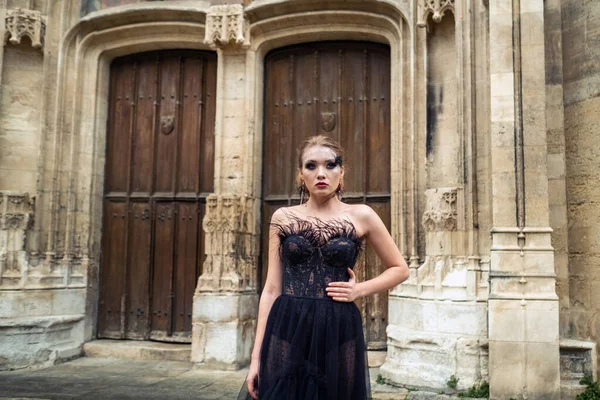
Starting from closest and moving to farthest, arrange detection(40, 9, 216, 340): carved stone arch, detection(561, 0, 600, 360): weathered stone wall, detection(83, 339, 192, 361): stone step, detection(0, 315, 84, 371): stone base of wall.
Result: 1. detection(561, 0, 600, 360): weathered stone wall
2. detection(0, 315, 84, 371): stone base of wall
3. detection(83, 339, 192, 361): stone step
4. detection(40, 9, 216, 340): carved stone arch

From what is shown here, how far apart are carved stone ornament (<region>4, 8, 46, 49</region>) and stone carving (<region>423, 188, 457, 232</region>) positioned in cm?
556

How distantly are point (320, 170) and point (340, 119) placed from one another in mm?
5373

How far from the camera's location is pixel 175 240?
27.9 feet

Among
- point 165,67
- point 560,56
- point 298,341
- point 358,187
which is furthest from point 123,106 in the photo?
point 298,341

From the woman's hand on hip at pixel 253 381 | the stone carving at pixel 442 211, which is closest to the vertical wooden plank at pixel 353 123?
the stone carving at pixel 442 211

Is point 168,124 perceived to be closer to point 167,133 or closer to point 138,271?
point 167,133

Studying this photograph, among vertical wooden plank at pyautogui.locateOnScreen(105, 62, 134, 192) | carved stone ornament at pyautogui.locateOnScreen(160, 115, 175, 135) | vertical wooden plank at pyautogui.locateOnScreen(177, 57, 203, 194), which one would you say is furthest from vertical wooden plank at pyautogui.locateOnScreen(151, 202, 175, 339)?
carved stone ornament at pyautogui.locateOnScreen(160, 115, 175, 135)

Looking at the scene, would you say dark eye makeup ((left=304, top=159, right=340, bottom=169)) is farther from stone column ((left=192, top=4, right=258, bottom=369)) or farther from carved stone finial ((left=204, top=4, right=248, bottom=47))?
carved stone finial ((left=204, top=4, right=248, bottom=47))

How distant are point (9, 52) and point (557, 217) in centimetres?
712

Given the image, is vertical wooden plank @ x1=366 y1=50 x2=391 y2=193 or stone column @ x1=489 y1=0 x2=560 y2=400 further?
vertical wooden plank @ x1=366 y1=50 x2=391 y2=193

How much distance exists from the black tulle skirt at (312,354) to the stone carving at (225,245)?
4976mm

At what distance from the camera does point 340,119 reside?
8039mm

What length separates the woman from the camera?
2635mm

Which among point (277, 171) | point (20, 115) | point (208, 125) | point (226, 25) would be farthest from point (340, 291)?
point (20, 115)
